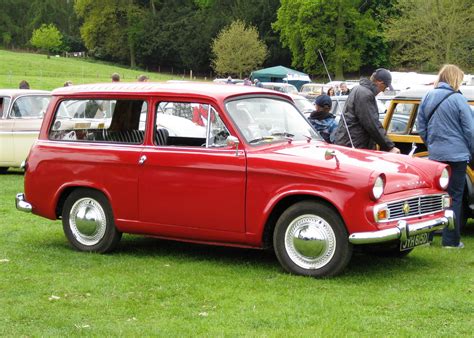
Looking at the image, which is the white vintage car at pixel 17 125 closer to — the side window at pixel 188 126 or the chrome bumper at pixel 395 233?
the side window at pixel 188 126

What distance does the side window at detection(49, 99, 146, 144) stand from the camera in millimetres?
8117

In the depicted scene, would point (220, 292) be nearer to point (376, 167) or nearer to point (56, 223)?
point (376, 167)

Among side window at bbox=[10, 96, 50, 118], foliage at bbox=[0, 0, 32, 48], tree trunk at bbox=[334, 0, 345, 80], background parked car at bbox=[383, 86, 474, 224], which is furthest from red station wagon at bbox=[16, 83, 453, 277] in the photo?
foliage at bbox=[0, 0, 32, 48]

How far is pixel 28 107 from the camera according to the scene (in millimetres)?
15609

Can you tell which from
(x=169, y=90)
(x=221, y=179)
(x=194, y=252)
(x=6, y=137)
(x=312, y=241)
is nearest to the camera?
(x=312, y=241)

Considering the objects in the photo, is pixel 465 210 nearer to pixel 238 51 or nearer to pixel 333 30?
pixel 333 30

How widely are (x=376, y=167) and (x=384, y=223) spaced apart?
1.74 ft

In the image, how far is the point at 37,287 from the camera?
6.77 metres

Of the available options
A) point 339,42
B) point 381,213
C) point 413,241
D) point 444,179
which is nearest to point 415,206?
point 413,241

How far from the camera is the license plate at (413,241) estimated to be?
23.3 feet

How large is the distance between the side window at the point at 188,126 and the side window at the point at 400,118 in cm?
349

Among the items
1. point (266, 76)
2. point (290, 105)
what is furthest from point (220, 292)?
point (266, 76)

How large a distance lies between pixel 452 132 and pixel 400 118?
→ 2001 millimetres

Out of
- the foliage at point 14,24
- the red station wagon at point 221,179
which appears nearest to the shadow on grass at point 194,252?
the red station wagon at point 221,179
